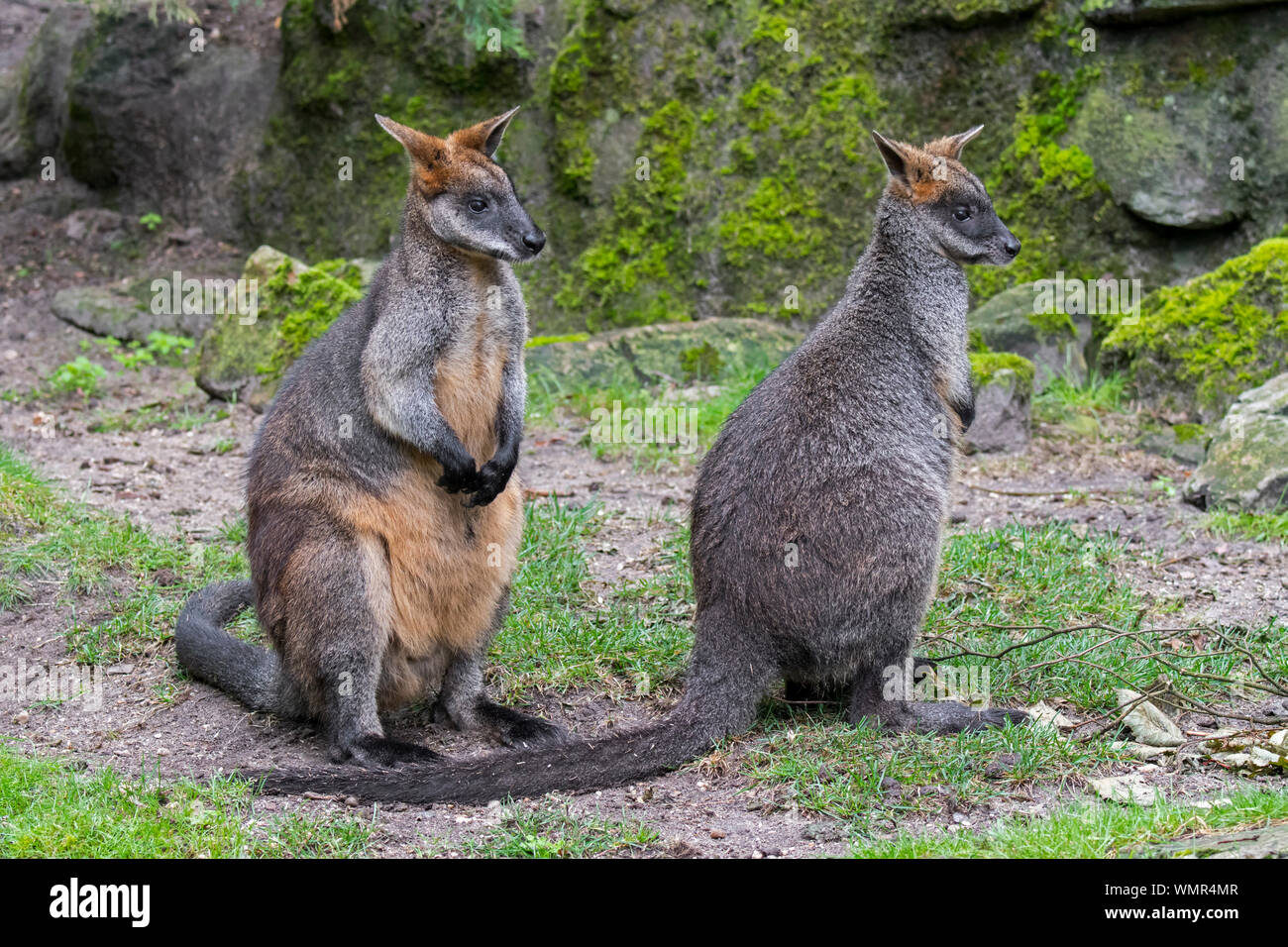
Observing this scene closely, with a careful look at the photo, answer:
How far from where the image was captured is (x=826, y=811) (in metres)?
4.42

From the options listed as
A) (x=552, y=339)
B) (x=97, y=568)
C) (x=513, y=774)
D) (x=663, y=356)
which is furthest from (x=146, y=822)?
(x=552, y=339)

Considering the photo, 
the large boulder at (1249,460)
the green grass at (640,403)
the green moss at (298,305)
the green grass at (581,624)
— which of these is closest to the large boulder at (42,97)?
the green moss at (298,305)

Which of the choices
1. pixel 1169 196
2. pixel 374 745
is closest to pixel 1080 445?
pixel 1169 196

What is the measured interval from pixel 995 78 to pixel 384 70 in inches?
198

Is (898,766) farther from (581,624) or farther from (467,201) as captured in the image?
(467,201)

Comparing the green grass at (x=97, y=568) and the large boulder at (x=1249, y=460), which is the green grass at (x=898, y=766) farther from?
the large boulder at (x=1249, y=460)

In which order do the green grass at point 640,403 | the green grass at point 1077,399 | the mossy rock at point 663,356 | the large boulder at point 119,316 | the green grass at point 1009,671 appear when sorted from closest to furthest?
the green grass at point 1009,671 < the green grass at point 640,403 < the green grass at point 1077,399 < the mossy rock at point 663,356 < the large boulder at point 119,316

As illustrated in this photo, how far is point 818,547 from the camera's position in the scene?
4871 mm

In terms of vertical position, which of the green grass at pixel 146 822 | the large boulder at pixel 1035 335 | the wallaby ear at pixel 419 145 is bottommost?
the green grass at pixel 146 822

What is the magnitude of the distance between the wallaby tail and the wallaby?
0.02 meters

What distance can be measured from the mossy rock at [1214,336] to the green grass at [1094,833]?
5.14 meters

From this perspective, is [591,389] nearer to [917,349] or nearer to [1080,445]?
[1080,445]

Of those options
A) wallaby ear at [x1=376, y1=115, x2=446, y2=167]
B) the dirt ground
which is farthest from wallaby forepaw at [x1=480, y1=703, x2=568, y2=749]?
wallaby ear at [x1=376, y1=115, x2=446, y2=167]

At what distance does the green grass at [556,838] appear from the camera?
412 cm
